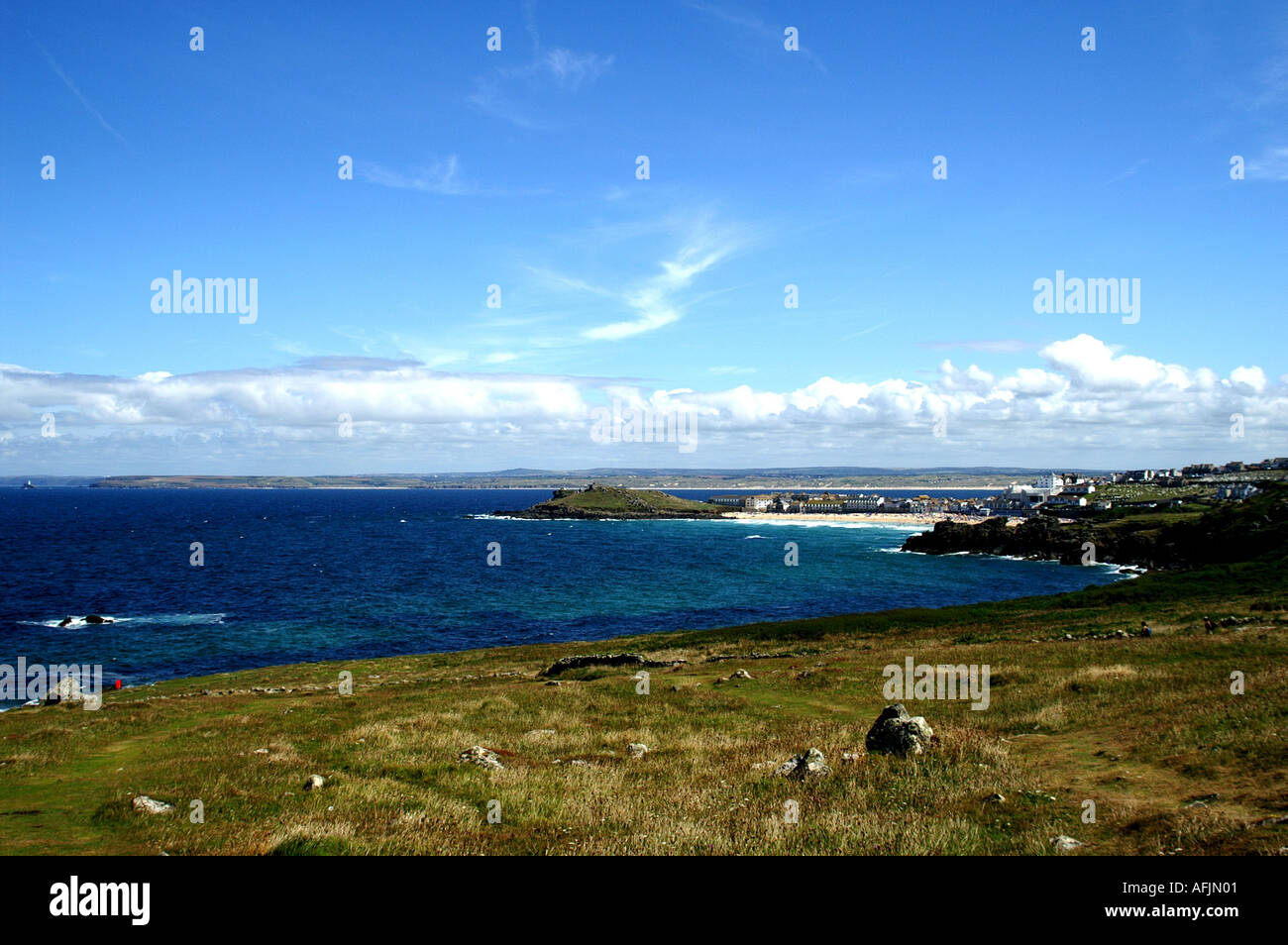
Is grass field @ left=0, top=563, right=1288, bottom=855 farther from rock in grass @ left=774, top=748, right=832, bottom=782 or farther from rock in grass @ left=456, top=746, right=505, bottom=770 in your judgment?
rock in grass @ left=774, top=748, right=832, bottom=782

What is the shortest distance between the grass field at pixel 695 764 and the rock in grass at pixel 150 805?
0.17 m

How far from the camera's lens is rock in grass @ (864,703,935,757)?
1917 cm

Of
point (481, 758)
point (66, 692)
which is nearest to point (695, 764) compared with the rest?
point (481, 758)

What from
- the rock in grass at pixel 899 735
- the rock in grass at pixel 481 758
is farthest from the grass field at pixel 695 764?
the rock in grass at pixel 899 735

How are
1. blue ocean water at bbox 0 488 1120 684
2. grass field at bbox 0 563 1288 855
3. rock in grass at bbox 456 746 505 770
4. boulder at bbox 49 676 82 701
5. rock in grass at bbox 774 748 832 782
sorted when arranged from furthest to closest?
blue ocean water at bbox 0 488 1120 684 → boulder at bbox 49 676 82 701 → rock in grass at bbox 456 746 505 770 → rock in grass at bbox 774 748 832 782 → grass field at bbox 0 563 1288 855

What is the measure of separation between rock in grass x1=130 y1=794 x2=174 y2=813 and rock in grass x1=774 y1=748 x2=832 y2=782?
13889mm

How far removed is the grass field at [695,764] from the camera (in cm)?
1291

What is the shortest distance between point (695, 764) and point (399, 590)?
79580mm

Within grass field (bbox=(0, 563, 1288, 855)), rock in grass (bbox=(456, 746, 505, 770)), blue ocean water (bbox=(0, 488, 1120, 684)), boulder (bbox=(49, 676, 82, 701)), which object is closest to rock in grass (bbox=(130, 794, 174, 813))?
grass field (bbox=(0, 563, 1288, 855))

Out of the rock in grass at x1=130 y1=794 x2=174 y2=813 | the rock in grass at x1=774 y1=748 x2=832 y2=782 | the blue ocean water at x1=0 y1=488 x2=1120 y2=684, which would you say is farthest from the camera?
the blue ocean water at x1=0 y1=488 x2=1120 y2=684

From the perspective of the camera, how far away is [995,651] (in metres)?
38.0
